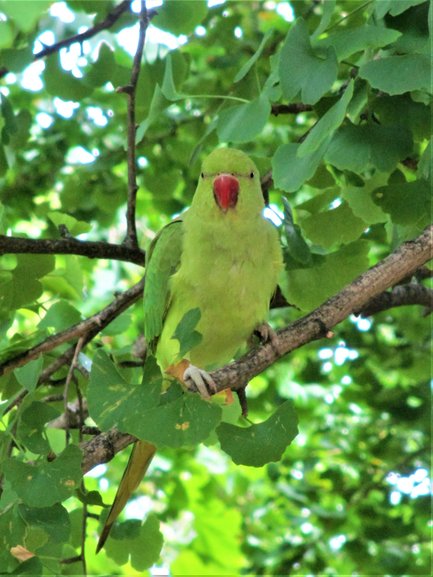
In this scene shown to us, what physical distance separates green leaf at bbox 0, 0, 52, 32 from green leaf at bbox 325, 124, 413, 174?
53 centimetres

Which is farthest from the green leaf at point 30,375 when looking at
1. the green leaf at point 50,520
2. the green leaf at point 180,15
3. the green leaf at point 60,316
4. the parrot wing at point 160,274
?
the green leaf at point 180,15

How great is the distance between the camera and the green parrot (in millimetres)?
1564

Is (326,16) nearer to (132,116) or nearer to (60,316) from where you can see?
(132,116)

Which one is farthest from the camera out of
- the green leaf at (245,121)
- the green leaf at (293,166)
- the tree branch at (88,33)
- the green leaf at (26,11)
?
the tree branch at (88,33)

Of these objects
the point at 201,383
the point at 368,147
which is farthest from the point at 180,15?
the point at 201,383

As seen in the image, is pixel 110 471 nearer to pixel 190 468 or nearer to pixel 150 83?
pixel 190 468

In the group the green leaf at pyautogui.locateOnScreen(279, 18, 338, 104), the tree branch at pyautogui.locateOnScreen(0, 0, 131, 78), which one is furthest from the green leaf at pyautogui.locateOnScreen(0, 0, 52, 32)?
the tree branch at pyautogui.locateOnScreen(0, 0, 131, 78)

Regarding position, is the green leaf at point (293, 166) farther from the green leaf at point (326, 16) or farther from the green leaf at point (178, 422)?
the green leaf at point (178, 422)

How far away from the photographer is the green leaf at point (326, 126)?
3.77 feet

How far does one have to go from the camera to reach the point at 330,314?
53.7 inches

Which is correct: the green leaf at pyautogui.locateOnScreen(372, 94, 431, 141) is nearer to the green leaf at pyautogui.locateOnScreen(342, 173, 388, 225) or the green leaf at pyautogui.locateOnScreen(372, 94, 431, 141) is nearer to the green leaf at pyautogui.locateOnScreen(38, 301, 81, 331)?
the green leaf at pyautogui.locateOnScreen(342, 173, 388, 225)

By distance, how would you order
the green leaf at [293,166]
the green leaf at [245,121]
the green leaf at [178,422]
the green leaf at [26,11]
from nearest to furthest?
the green leaf at [26,11]
the green leaf at [178,422]
the green leaf at [293,166]
the green leaf at [245,121]

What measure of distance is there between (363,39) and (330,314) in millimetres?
438

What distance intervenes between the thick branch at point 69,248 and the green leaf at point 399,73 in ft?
2.43
